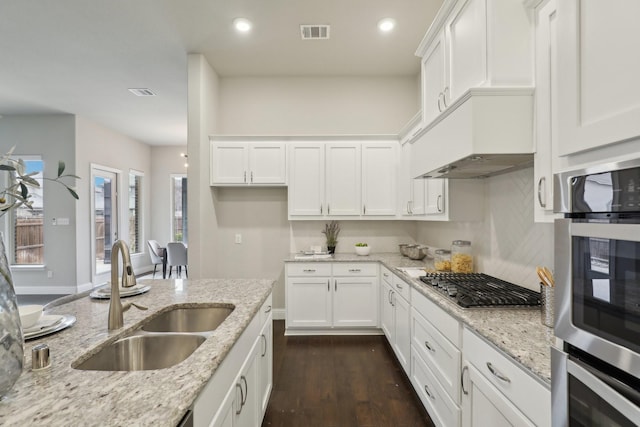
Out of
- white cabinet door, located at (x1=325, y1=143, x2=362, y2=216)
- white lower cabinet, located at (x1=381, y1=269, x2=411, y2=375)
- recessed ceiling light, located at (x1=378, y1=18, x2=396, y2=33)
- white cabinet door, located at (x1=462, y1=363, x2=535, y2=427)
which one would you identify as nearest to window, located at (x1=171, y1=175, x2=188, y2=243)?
white cabinet door, located at (x1=325, y1=143, x2=362, y2=216)

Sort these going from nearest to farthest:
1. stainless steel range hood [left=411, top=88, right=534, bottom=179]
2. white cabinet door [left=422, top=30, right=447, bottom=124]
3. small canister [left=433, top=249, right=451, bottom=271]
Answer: stainless steel range hood [left=411, top=88, right=534, bottom=179] → white cabinet door [left=422, top=30, right=447, bottom=124] → small canister [left=433, top=249, right=451, bottom=271]

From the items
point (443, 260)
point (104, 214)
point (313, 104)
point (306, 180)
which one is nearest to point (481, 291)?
point (443, 260)

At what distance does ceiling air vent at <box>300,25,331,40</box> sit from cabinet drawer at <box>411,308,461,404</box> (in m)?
2.72

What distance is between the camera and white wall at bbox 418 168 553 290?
174 centimetres

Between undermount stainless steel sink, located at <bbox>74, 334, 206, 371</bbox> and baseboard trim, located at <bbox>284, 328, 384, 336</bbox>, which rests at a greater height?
undermount stainless steel sink, located at <bbox>74, 334, 206, 371</bbox>

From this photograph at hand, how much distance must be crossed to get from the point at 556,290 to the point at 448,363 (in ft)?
3.36

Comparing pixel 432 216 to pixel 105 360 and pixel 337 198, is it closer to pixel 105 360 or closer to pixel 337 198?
pixel 337 198

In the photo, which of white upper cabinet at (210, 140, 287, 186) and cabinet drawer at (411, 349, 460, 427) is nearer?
cabinet drawer at (411, 349, 460, 427)

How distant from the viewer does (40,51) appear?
10.7ft

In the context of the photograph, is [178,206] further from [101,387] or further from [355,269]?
[101,387]

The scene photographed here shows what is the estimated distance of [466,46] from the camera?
1710 millimetres

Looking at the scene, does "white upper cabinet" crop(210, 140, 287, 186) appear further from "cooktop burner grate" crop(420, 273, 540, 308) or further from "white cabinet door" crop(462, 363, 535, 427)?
"white cabinet door" crop(462, 363, 535, 427)

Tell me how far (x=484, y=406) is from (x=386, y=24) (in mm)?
3085

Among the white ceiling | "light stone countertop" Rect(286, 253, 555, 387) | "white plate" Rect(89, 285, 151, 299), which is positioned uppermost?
the white ceiling
